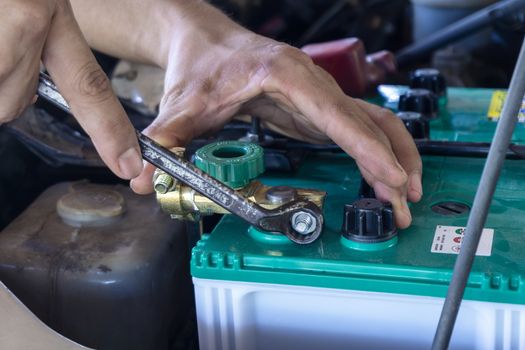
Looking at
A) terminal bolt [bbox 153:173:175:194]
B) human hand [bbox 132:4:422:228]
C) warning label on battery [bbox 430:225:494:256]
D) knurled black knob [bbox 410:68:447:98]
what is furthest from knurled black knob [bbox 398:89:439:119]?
terminal bolt [bbox 153:173:175:194]

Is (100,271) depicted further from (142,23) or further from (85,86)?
(142,23)

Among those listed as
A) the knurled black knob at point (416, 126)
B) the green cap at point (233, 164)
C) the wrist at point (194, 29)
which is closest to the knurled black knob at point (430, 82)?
the knurled black knob at point (416, 126)

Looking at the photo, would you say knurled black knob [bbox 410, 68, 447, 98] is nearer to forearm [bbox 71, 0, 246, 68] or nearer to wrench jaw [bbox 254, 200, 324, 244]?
forearm [bbox 71, 0, 246, 68]

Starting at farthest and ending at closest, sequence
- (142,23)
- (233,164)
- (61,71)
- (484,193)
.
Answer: (142,23)
(233,164)
(61,71)
(484,193)

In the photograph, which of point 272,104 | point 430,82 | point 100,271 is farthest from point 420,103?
point 100,271

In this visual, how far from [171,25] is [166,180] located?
0.30 meters

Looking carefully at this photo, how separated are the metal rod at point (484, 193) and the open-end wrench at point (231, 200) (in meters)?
0.17

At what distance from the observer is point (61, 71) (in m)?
0.56

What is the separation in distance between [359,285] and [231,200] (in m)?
0.12

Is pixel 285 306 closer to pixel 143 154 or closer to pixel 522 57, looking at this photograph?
pixel 143 154

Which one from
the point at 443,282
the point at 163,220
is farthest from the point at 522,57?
the point at 163,220

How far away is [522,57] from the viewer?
1.41 ft

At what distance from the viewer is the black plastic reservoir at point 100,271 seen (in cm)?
73

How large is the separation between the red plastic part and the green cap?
336mm
